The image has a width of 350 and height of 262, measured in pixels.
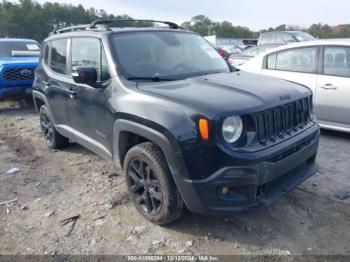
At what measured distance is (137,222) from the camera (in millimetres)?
3617

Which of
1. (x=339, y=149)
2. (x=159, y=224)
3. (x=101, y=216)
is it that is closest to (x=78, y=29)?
(x=101, y=216)

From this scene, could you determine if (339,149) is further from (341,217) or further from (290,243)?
(290,243)

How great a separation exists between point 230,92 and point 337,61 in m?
3.28

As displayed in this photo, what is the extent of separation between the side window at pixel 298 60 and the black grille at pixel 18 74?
6001 millimetres

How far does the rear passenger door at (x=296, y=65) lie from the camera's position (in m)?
5.95

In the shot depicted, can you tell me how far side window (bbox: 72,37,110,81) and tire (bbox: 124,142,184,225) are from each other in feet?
3.29

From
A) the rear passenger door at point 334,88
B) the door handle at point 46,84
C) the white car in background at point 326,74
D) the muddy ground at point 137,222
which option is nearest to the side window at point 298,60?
the white car in background at point 326,74

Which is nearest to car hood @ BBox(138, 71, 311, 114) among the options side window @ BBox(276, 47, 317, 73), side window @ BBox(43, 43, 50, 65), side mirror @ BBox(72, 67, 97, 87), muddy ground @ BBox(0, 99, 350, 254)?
side mirror @ BBox(72, 67, 97, 87)

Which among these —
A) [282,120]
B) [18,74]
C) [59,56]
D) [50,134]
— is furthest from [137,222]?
[18,74]

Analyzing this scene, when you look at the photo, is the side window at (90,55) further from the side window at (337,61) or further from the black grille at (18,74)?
the black grille at (18,74)

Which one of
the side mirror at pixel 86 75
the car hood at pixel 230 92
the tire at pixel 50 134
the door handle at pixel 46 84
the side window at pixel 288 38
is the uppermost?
the side window at pixel 288 38

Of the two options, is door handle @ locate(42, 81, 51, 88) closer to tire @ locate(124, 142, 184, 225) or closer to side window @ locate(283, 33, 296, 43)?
tire @ locate(124, 142, 184, 225)

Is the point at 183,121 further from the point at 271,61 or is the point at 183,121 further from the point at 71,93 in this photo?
the point at 271,61

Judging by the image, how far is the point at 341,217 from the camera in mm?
3537
